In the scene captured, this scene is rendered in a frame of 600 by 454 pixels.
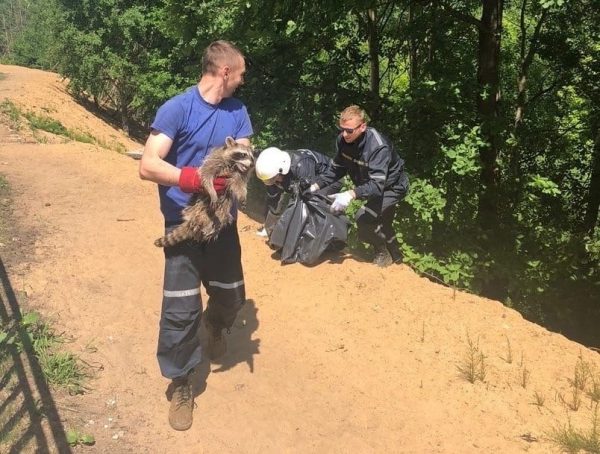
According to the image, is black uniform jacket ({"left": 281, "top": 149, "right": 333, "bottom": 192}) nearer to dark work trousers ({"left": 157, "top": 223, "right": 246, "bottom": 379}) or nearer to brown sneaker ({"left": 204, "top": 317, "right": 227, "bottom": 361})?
brown sneaker ({"left": 204, "top": 317, "right": 227, "bottom": 361})

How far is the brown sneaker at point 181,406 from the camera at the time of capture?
10.8 ft

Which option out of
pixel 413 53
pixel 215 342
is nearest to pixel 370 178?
pixel 215 342

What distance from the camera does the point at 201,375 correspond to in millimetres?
3807

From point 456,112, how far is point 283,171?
2.53 m

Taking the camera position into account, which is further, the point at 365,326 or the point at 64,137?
the point at 64,137

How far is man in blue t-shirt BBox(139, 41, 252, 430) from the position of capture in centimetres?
282

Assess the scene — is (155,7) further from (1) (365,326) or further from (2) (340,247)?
(1) (365,326)

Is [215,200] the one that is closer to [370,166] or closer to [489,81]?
[370,166]

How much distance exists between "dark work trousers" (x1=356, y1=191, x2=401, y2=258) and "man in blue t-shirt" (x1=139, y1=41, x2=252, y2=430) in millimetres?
2082

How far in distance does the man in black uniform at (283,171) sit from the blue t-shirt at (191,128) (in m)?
1.74

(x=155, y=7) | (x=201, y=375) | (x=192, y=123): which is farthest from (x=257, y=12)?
(x=155, y=7)

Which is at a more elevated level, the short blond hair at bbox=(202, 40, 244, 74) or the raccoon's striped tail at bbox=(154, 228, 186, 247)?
the short blond hair at bbox=(202, 40, 244, 74)

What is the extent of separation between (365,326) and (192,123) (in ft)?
7.72

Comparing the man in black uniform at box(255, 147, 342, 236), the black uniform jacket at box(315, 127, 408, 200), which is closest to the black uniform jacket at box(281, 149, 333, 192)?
the man in black uniform at box(255, 147, 342, 236)
